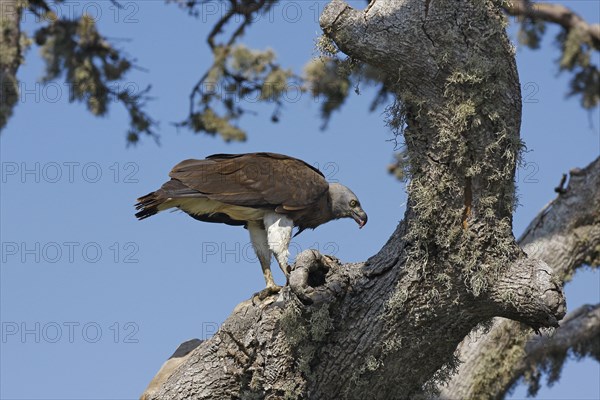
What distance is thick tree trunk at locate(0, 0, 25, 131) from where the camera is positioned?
304 inches

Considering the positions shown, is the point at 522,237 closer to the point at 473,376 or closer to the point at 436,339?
the point at 473,376

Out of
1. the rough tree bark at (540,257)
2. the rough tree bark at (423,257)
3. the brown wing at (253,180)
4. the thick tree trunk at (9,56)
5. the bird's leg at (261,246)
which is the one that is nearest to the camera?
the rough tree bark at (423,257)

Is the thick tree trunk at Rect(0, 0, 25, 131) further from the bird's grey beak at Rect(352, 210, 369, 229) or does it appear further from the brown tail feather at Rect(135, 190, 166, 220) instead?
the bird's grey beak at Rect(352, 210, 369, 229)

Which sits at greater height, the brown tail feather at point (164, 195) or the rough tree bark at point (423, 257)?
the brown tail feather at point (164, 195)

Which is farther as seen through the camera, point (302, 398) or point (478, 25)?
point (302, 398)

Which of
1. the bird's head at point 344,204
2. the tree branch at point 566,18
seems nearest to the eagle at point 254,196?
the bird's head at point 344,204

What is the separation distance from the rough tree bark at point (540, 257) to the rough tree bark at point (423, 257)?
6.14 feet

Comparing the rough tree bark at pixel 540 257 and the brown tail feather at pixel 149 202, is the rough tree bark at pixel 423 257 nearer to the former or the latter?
the brown tail feather at pixel 149 202

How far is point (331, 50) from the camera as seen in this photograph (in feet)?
14.6

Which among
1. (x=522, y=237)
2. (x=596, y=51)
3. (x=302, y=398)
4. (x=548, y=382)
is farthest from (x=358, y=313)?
(x=596, y=51)

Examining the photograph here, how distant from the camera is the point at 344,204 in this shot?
6445mm

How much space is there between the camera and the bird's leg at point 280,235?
5781mm

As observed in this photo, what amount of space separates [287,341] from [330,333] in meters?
0.23

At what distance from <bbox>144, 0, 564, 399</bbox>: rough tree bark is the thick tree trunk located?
4.02m
